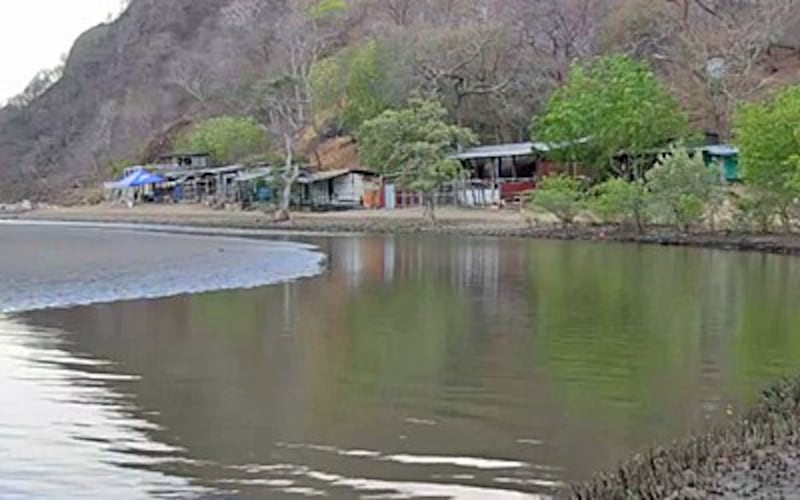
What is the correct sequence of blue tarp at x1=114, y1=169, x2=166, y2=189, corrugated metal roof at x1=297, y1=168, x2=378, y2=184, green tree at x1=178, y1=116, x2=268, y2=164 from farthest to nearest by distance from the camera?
blue tarp at x1=114, y1=169, x2=166, y2=189 → green tree at x1=178, y1=116, x2=268, y2=164 → corrugated metal roof at x1=297, y1=168, x2=378, y2=184

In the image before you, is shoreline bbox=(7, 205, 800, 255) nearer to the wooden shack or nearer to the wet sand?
the wooden shack

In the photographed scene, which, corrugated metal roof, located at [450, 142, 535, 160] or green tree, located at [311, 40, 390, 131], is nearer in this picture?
corrugated metal roof, located at [450, 142, 535, 160]

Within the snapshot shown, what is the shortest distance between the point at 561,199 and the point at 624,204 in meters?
3.65

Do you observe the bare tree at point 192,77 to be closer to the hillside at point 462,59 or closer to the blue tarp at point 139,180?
the hillside at point 462,59

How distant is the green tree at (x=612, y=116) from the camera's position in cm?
5541

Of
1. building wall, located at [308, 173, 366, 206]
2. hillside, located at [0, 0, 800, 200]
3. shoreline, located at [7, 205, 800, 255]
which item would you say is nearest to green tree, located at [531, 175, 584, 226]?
shoreline, located at [7, 205, 800, 255]

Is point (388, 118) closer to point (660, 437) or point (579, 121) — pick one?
point (579, 121)

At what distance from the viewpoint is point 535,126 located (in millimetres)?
65250

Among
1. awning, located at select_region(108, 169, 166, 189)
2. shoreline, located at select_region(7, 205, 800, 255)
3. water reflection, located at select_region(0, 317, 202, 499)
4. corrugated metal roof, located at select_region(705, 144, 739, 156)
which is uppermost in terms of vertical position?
corrugated metal roof, located at select_region(705, 144, 739, 156)

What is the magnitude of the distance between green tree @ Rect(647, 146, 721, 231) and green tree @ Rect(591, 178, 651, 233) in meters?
1.06

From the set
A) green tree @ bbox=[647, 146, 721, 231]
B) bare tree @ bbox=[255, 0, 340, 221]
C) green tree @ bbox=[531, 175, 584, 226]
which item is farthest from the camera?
bare tree @ bbox=[255, 0, 340, 221]

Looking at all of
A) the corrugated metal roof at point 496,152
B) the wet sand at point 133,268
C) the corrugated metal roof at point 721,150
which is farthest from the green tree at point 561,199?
the corrugated metal roof at point 496,152

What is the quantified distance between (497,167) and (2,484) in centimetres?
6128

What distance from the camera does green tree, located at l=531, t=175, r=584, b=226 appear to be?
48.6 metres
